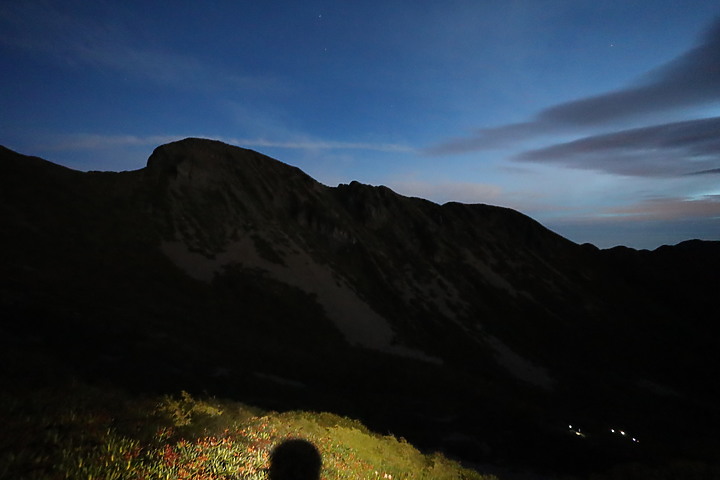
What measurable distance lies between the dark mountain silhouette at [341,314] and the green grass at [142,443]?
3.62 metres

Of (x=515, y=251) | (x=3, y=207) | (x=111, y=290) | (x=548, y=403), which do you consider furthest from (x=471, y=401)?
(x=515, y=251)

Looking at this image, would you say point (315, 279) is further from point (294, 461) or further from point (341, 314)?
point (294, 461)

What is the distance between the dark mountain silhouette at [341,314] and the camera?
71.6 feet

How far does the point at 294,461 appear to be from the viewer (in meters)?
8.10

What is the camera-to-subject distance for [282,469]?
24.9 ft

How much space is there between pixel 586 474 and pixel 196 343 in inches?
1069

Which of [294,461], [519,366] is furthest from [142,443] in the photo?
[519,366]

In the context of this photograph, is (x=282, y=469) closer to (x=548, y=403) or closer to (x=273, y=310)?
(x=273, y=310)

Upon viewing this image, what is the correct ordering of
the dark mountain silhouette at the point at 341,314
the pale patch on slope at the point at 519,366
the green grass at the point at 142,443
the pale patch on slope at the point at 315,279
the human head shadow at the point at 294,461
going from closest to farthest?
the green grass at the point at 142,443 → the human head shadow at the point at 294,461 → the dark mountain silhouette at the point at 341,314 → the pale patch on slope at the point at 315,279 → the pale patch on slope at the point at 519,366

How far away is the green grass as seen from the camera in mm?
5152

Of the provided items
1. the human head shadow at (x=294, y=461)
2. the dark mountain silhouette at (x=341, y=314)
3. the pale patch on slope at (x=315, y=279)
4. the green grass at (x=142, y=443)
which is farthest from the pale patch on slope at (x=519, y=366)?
the human head shadow at (x=294, y=461)

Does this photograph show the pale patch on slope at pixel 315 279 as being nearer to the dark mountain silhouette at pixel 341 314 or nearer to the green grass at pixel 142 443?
the dark mountain silhouette at pixel 341 314

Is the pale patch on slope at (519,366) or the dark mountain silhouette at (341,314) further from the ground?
the dark mountain silhouette at (341,314)

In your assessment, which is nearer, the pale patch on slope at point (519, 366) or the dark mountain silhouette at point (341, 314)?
the dark mountain silhouette at point (341, 314)
